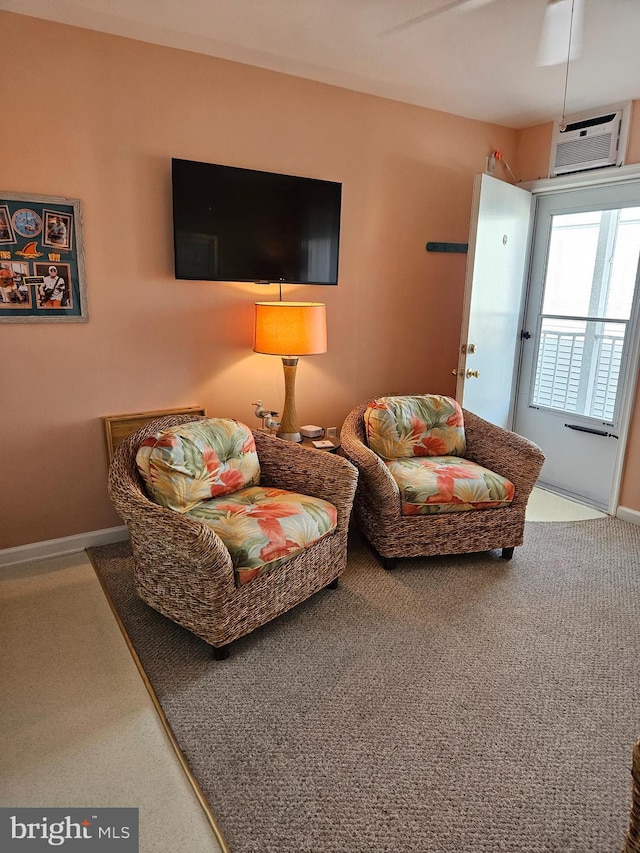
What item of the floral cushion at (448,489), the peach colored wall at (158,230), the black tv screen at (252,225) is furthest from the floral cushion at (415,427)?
the black tv screen at (252,225)

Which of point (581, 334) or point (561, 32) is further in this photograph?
point (581, 334)

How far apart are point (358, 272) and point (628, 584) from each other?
7.45 ft

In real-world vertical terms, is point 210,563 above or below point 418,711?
above

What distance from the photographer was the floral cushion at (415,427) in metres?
2.99

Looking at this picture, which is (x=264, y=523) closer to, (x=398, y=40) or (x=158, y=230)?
(x=158, y=230)

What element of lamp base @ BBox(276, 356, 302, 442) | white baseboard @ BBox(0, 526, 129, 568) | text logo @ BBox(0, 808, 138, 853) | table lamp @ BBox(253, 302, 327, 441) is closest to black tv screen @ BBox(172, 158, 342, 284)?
table lamp @ BBox(253, 302, 327, 441)

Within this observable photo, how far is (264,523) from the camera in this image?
2.13m

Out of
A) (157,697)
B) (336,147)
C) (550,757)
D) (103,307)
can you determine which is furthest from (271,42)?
(550,757)

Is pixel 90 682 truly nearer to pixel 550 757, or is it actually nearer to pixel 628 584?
pixel 550 757

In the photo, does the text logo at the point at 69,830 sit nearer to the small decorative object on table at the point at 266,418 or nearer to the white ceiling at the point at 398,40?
the small decorative object on table at the point at 266,418

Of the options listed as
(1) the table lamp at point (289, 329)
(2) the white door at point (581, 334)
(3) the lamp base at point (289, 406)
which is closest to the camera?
(1) the table lamp at point (289, 329)

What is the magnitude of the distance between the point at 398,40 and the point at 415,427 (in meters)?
1.91

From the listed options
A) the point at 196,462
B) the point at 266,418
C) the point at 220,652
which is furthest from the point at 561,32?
the point at 220,652

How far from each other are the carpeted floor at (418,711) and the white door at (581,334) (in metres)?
1.18
